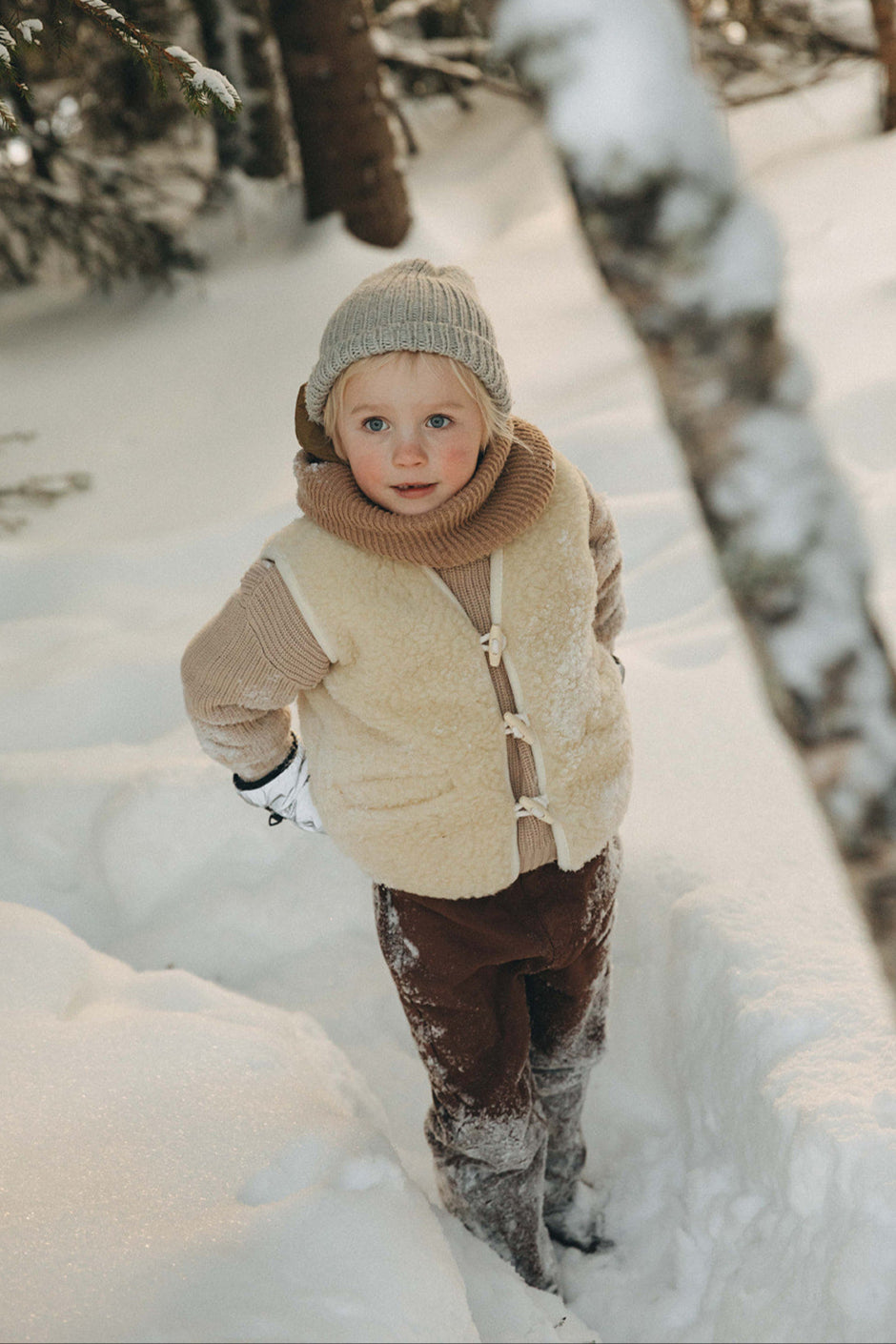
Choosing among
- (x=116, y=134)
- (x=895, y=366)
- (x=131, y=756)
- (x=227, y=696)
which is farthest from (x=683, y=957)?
(x=116, y=134)

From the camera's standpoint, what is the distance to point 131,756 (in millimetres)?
2916

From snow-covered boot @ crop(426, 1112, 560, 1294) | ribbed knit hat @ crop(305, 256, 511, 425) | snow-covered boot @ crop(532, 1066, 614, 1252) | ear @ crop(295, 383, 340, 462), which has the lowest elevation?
snow-covered boot @ crop(532, 1066, 614, 1252)

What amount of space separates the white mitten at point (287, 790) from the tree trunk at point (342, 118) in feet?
16.0

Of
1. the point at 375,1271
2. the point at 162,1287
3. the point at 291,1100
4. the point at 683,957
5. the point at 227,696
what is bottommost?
the point at 683,957

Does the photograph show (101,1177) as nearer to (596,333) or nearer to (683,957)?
(683,957)

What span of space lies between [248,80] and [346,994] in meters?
6.24

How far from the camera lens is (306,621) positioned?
1476mm

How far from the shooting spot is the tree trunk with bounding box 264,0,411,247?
535 cm

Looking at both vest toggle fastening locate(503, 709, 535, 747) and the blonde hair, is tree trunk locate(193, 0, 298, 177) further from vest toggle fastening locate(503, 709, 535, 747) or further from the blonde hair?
vest toggle fastening locate(503, 709, 535, 747)

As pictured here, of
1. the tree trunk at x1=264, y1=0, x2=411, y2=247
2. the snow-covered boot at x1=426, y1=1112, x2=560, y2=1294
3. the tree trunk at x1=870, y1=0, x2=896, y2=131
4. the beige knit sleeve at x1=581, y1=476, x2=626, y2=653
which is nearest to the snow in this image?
the beige knit sleeve at x1=581, y1=476, x2=626, y2=653

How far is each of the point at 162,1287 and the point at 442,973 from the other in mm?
562

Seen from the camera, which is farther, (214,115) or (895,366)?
(214,115)

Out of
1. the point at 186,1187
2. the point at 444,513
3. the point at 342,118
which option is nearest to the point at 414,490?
the point at 444,513

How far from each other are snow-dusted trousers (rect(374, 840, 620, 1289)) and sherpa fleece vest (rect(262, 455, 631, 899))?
87 mm
